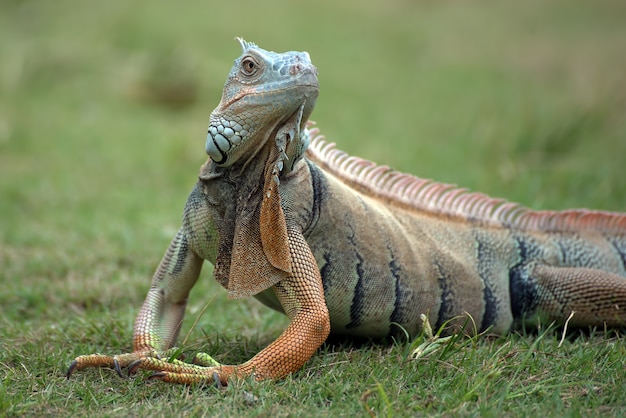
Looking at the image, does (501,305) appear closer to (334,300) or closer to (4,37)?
(334,300)

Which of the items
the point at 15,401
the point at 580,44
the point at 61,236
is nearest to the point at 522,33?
the point at 580,44

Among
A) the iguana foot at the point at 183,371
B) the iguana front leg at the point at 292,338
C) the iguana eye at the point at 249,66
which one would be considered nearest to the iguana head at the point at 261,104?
the iguana eye at the point at 249,66

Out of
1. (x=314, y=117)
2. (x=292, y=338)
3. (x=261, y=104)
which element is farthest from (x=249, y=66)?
(x=314, y=117)

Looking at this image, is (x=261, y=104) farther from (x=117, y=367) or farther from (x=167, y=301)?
(x=117, y=367)

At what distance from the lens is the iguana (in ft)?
12.0

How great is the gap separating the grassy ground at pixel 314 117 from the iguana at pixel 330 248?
0.20 m

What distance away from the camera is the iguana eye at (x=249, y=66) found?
143 inches

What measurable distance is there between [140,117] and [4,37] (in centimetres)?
529

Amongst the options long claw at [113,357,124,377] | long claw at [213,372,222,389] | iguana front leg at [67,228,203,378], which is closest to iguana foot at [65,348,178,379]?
long claw at [113,357,124,377]

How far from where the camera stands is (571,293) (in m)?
4.65

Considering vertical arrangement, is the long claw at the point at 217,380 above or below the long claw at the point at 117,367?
above

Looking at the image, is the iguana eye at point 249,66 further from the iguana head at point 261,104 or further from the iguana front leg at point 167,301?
the iguana front leg at point 167,301

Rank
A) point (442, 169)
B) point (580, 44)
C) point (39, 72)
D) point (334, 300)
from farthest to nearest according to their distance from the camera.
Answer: point (580, 44), point (39, 72), point (442, 169), point (334, 300)

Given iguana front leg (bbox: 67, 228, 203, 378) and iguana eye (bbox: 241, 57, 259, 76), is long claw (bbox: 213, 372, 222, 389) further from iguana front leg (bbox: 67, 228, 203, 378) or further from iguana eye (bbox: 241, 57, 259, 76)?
iguana eye (bbox: 241, 57, 259, 76)
